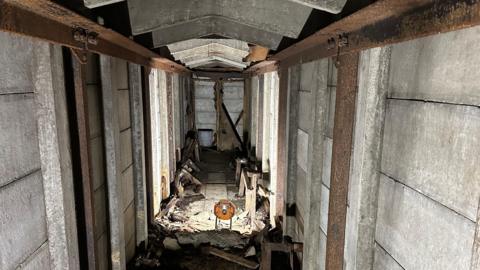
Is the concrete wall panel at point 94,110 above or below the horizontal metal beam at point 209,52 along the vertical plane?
below

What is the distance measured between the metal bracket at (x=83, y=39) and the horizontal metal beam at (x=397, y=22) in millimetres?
1538

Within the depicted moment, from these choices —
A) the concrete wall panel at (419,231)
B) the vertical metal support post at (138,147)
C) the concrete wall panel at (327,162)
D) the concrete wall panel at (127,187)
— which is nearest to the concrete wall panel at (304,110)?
the concrete wall panel at (327,162)

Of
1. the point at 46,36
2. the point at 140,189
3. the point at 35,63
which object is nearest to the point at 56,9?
the point at 46,36

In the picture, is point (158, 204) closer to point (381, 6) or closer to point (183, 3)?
point (183, 3)

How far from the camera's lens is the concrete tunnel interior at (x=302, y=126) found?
142 centimetres

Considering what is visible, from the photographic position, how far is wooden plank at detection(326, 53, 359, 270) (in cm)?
228

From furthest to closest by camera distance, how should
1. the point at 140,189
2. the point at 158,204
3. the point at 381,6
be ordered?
1. the point at 158,204
2. the point at 140,189
3. the point at 381,6

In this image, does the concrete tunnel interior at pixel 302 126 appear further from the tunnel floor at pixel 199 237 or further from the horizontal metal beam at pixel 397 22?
the tunnel floor at pixel 199 237

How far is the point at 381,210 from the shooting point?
2080 mm

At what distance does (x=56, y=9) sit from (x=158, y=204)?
18.7ft

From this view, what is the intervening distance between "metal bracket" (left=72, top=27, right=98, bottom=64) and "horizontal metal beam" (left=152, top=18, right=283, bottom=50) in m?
1.56

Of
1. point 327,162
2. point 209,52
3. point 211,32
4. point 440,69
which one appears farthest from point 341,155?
point 209,52

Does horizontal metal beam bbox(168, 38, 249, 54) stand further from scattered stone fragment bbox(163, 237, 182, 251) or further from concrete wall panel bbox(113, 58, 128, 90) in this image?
scattered stone fragment bbox(163, 237, 182, 251)

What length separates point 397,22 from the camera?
154cm
